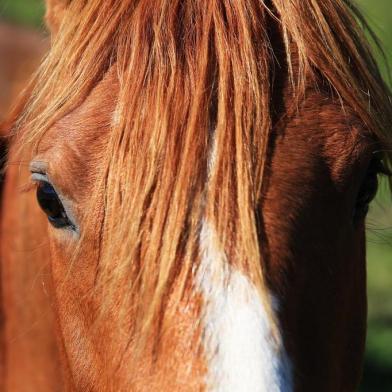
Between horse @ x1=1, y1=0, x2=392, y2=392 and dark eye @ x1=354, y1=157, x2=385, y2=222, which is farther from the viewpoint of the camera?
dark eye @ x1=354, y1=157, x2=385, y2=222

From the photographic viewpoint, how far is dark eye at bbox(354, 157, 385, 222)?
5.84ft

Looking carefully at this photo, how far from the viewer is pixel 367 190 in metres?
1.80

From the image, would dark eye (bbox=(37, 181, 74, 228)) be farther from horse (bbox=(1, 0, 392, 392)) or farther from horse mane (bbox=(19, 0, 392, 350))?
horse mane (bbox=(19, 0, 392, 350))

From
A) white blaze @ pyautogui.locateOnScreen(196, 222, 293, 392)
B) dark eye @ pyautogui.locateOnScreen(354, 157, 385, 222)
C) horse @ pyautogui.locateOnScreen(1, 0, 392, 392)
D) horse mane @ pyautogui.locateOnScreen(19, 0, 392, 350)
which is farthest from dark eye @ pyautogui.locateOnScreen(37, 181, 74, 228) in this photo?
dark eye @ pyautogui.locateOnScreen(354, 157, 385, 222)

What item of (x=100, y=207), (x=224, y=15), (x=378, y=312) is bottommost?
(x=378, y=312)

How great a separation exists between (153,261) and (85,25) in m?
0.68

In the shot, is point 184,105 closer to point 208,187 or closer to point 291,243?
point 208,187

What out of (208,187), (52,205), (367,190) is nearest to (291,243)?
(208,187)

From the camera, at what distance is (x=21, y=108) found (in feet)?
7.31

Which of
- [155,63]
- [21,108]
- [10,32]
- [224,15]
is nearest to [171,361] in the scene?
[155,63]

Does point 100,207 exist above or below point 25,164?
below

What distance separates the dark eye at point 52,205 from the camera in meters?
1.73

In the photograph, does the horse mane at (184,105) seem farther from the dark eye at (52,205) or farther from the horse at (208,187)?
the dark eye at (52,205)

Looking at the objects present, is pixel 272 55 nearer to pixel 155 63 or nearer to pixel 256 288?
pixel 155 63
